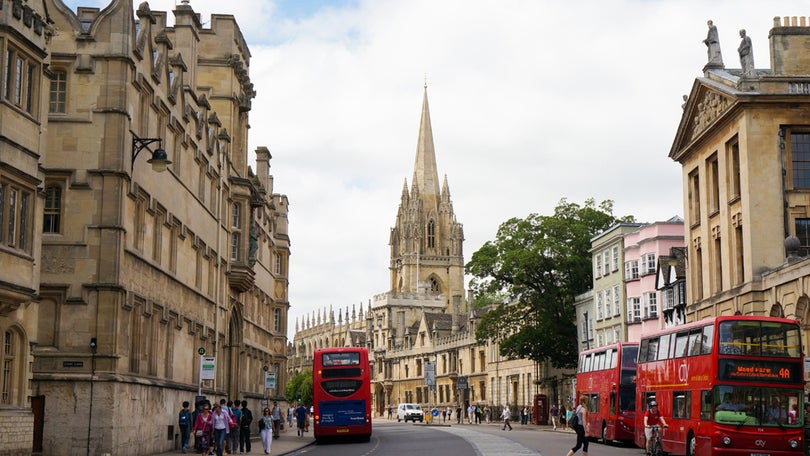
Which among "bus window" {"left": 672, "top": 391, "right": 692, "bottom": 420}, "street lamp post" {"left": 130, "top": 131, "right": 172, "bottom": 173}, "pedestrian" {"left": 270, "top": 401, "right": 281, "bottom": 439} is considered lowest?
"pedestrian" {"left": 270, "top": 401, "right": 281, "bottom": 439}

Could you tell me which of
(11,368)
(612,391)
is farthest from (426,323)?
(11,368)

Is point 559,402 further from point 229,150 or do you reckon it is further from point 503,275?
point 229,150

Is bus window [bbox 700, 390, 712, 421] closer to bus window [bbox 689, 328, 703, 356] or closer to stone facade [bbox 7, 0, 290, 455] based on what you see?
bus window [bbox 689, 328, 703, 356]

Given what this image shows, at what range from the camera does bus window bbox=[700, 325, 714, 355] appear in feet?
86.7

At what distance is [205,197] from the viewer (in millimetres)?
40656

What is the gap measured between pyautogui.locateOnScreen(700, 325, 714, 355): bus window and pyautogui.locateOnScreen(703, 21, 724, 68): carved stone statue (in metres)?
24.1

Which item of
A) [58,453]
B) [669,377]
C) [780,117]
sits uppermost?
[780,117]

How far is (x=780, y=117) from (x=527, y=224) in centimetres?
3043

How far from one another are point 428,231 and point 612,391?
122548 mm

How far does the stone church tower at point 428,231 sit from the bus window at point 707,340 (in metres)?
134

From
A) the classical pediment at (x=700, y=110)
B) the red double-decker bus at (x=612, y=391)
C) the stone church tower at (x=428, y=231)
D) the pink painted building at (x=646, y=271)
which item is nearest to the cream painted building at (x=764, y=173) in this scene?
the classical pediment at (x=700, y=110)

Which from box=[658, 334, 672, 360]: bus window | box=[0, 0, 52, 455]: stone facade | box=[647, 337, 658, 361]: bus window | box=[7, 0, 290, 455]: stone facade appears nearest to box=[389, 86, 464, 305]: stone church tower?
box=[7, 0, 290, 455]: stone facade

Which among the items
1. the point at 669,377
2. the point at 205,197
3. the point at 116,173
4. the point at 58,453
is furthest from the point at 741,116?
the point at 58,453

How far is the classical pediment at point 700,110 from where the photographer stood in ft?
147
